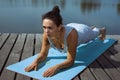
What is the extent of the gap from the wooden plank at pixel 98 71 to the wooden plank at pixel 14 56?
3.21ft

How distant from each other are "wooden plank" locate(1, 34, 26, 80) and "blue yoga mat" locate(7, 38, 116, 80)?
0.11m

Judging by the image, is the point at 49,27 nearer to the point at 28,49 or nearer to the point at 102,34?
the point at 28,49

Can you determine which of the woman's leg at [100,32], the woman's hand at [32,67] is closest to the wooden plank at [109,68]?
the woman's leg at [100,32]

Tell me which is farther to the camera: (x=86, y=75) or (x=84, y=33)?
(x=84, y=33)

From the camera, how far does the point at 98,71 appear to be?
3.22 meters

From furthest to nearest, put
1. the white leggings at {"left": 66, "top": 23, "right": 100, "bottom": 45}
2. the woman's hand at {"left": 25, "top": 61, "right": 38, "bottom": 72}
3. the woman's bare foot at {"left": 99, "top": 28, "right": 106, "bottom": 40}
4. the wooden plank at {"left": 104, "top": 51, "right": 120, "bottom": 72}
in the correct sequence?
the woman's bare foot at {"left": 99, "top": 28, "right": 106, "bottom": 40} < the white leggings at {"left": 66, "top": 23, "right": 100, "bottom": 45} < the wooden plank at {"left": 104, "top": 51, "right": 120, "bottom": 72} < the woman's hand at {"left": 25, "top": 61, "right": 38, "bottom": 72}

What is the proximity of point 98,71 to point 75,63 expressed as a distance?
1.19 feet

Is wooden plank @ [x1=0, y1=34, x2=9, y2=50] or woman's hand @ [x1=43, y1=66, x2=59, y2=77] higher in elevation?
woman's hand @ [x1=43, y1=66, x2=59, y2=77]

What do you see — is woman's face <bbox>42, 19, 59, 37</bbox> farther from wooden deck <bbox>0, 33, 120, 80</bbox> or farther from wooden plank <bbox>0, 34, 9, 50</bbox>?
wooden plank <bbox>0, 34, 9, 50</bbox>

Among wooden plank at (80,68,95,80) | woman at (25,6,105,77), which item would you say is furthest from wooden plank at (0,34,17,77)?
wooden plank at (80,68,95,80)

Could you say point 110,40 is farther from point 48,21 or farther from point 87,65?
point 48,21

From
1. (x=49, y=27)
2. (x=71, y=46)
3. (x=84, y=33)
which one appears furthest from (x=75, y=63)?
(x=49, y=27)

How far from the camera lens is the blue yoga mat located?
3057 millimetres

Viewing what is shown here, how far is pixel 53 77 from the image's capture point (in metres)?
2.99
